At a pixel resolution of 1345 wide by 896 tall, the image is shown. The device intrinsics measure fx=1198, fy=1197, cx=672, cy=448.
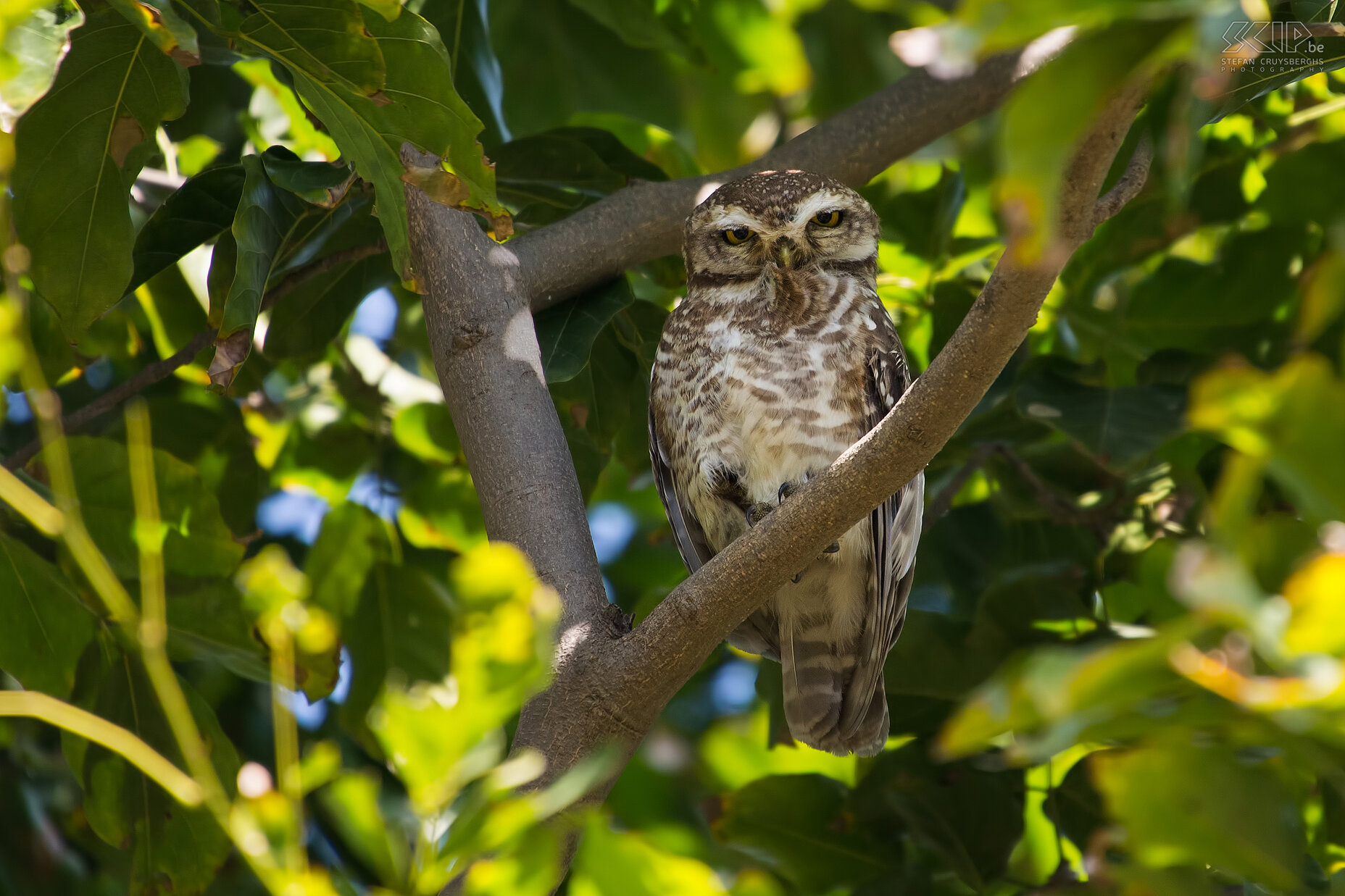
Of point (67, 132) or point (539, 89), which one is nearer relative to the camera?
point (67, 132)

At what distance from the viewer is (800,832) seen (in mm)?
2600

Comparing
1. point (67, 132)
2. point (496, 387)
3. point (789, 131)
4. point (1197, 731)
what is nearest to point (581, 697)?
point (496, 387)

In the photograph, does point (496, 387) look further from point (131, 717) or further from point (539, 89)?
point (539, 89)

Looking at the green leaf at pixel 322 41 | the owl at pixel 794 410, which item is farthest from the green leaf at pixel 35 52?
the owl at pixel 794 410

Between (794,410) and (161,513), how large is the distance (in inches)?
51.0

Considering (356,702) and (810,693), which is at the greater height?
(356,702)

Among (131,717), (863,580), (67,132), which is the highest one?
(67,132)

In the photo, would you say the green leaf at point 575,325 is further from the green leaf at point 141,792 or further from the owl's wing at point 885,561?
the green leaf at point 141,792

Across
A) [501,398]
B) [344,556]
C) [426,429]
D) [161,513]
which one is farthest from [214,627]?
[426,429]

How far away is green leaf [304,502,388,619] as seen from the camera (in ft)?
8.30

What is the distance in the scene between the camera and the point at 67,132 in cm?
184

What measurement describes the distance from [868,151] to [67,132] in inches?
66.2

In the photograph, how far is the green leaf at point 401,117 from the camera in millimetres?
Result: 1651

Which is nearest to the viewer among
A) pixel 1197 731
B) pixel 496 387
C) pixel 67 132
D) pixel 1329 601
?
pixel 1329 601
